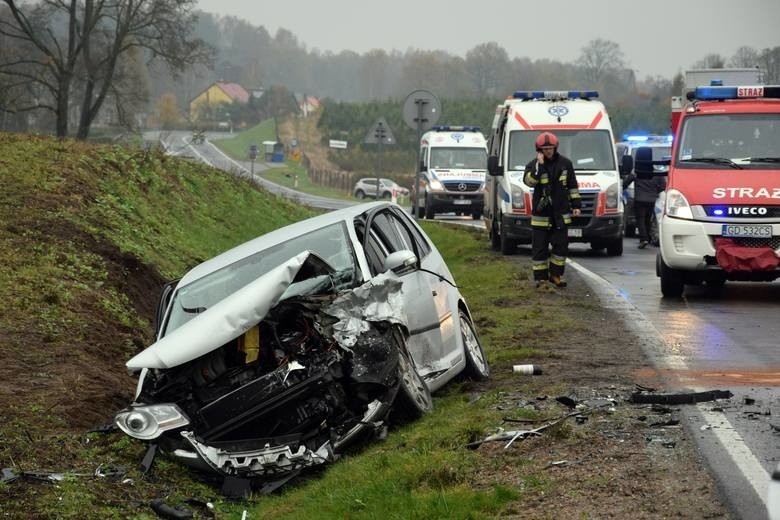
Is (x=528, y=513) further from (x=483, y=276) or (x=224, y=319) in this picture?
(x=483, y=276)

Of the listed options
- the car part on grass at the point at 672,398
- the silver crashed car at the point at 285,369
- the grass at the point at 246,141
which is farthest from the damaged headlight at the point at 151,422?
the grass at the point at 246,141

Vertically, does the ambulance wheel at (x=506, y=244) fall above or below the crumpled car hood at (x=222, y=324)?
below

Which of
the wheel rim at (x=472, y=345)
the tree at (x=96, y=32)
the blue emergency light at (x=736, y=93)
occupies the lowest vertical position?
the wheel rim at (x=472, y=345)

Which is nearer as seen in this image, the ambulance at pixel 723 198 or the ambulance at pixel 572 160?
the ambulance at pixel 723 198

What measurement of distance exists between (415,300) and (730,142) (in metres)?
7.52

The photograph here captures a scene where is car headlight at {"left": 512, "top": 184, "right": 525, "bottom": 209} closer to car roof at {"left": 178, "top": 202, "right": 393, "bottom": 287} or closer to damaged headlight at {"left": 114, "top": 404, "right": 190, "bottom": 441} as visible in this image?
car roof at {"left": 178, "top": 202, "right": 393, "bottom": 287}

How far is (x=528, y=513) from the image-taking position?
5.65 metres

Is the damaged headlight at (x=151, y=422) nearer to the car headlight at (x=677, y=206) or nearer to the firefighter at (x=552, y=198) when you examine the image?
the car headlight at (x=677, y=206)

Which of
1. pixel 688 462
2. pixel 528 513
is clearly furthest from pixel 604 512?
pixel 688 462

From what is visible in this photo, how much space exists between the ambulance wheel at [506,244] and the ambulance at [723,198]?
668cm

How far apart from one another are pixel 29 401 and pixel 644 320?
6.49 meters

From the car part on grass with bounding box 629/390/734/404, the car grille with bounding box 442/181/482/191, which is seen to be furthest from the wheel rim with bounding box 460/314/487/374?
the car grille with bounding box 442/181/482/191

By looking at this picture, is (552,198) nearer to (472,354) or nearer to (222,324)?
(472,354)

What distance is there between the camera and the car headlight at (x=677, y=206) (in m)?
14.2
